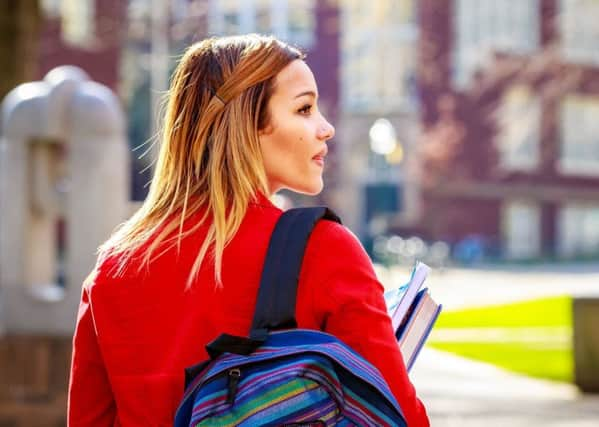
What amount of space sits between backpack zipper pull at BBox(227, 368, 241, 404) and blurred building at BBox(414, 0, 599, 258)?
128ft

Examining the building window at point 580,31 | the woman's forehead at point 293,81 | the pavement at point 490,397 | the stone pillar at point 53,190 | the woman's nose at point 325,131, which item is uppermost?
the building window at point 580,31

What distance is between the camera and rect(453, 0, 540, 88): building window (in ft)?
140

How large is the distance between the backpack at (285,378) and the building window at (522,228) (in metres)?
41.2

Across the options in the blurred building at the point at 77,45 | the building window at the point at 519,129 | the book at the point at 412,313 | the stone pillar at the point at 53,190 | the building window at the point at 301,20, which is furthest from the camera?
the building window at the point at 301,20

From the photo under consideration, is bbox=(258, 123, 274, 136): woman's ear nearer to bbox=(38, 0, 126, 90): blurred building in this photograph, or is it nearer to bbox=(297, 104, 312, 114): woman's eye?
bbox=(297, 104, 312, 114): woman's eye

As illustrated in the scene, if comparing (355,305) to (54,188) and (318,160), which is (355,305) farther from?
(54,188)

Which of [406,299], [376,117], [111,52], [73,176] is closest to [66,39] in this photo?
[111,52]

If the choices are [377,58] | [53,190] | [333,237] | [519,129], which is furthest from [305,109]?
[519,129]

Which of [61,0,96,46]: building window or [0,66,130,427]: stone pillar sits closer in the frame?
[0,66,130,427]: stone pillar

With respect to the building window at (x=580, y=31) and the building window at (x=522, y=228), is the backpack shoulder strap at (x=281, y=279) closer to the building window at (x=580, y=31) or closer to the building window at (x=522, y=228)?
the building window at (x=522, y=228)

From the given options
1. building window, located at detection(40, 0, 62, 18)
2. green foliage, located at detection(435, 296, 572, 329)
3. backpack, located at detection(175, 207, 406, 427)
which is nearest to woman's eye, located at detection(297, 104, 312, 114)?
backpack, located at detection(175, 207, 406, 427)

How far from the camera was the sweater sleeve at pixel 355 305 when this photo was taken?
73.1 inches

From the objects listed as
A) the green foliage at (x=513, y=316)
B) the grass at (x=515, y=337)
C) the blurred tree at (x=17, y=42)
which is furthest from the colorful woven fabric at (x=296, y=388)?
the green foliage at (x=513, y=316)

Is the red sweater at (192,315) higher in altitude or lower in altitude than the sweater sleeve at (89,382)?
higher
